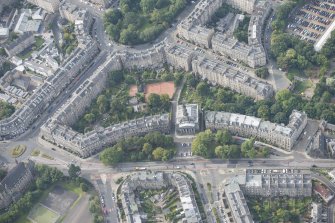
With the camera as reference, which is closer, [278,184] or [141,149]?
[278,184]

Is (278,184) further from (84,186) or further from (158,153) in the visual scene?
(84,186)

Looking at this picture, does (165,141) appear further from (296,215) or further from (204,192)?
(296,215)

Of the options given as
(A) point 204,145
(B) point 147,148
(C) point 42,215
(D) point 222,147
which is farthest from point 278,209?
(C) point 42,215

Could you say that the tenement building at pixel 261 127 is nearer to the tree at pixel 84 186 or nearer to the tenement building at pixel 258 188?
the tenement building at pixel 258 188

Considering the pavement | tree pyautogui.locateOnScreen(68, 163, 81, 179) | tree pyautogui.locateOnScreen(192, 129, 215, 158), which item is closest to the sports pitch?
the pavement

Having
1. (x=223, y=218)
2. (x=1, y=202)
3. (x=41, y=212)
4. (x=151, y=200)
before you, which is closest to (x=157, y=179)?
(x=151, y=200)

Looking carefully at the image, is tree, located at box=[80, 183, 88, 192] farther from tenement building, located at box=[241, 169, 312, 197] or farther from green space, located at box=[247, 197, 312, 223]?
green space, located at box=[247, 197, 312, 223]
